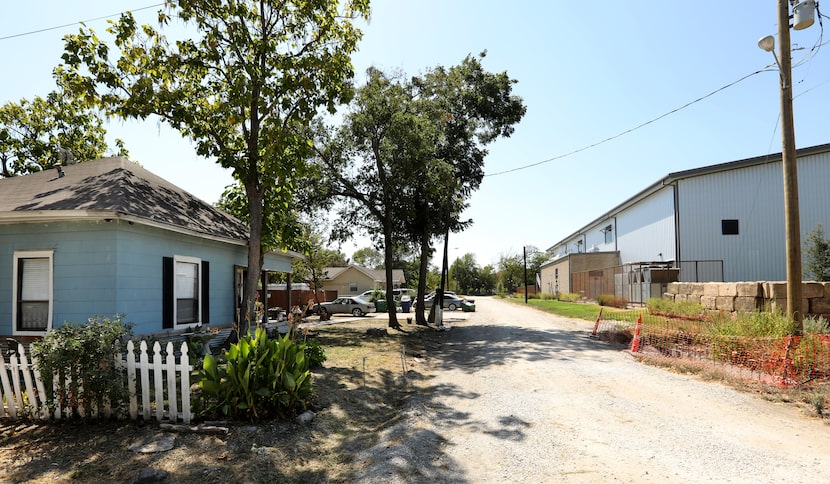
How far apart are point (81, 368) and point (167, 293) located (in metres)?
5.13

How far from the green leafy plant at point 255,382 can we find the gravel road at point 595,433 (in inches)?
57.5

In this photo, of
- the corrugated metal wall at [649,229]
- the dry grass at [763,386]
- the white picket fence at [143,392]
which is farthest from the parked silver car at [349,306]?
the white picket fence at [143,392]

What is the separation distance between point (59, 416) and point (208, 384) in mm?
1907

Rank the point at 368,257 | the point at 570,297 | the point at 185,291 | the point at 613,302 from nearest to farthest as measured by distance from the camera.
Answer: the point at 185,291
the point at 613,302
the point at 570,297
the point at 368,257

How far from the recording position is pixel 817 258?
2305cm

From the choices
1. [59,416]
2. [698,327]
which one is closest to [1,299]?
[59,416]

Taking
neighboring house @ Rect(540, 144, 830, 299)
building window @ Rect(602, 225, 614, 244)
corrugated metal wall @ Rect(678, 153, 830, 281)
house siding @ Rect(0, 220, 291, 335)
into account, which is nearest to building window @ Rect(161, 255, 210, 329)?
house siding @ Rect(0, 220, 291, 335)

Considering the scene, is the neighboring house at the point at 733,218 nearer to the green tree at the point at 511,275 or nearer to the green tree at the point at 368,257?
the green tree at the point at 511,275

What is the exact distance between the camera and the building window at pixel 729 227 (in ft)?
87.5

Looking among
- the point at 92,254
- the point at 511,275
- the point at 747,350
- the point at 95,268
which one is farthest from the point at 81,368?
the point at 511,275

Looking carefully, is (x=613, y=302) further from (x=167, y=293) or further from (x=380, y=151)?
(x=167, y=293)

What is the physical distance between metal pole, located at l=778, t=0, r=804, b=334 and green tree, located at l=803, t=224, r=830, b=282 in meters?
17.3

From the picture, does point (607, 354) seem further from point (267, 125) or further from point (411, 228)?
point (411, 228)

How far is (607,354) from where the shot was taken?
1219 centimetres
